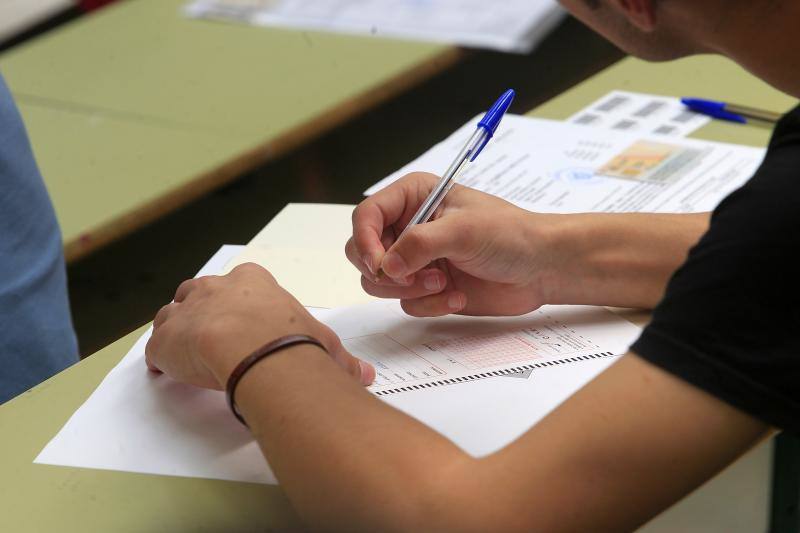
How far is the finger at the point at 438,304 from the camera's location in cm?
101

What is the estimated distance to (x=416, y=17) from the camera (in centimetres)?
203

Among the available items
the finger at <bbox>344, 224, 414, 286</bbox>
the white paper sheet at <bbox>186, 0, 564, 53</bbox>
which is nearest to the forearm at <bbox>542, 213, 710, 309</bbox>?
the finger at <bbox>344, 224, 414, 286</bbox>

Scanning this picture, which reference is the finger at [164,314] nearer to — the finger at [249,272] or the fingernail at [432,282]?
the finger at [249,272]

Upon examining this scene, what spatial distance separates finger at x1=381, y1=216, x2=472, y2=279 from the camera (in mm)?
970

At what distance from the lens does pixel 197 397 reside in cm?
95

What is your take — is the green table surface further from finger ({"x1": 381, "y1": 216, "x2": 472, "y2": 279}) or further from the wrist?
finger ({"x1": 381, "y1": 216, "x2": 472, "y2": 279})

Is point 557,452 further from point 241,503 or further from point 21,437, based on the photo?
point 21,437

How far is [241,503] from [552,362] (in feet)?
0.98

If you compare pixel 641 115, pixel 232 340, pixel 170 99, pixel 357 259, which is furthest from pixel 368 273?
pixel 170 99

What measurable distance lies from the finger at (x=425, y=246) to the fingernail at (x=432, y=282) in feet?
0.06

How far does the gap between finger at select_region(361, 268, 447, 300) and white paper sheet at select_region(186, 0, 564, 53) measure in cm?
96

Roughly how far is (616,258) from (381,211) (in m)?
0.23

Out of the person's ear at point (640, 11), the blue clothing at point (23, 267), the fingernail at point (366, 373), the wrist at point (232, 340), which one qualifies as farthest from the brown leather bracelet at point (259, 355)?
the blue clothing at point (23, 267)

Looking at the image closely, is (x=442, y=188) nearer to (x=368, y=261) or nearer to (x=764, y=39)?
(x=368, y=261)
